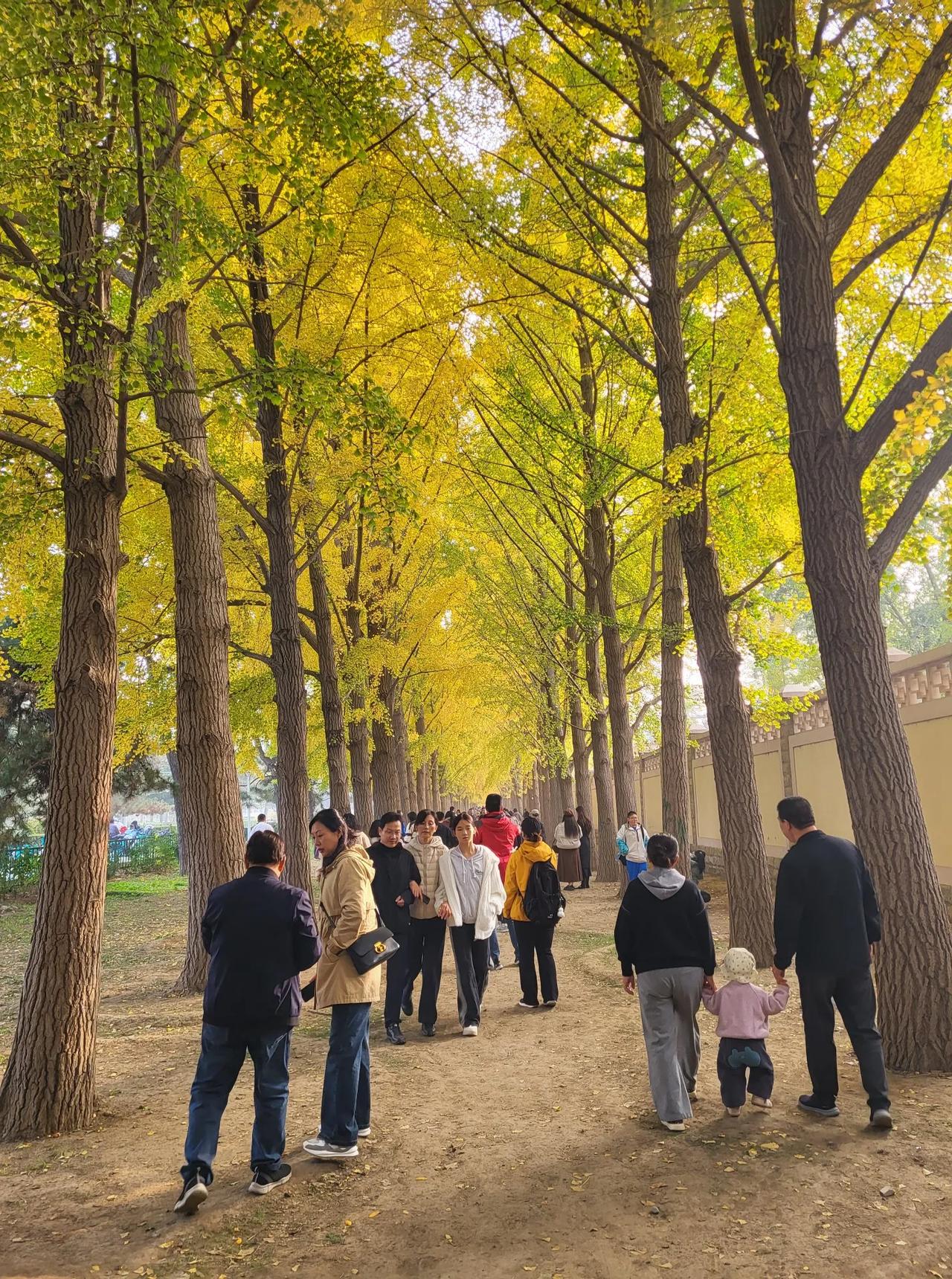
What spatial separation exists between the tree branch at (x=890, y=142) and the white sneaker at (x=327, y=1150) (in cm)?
617

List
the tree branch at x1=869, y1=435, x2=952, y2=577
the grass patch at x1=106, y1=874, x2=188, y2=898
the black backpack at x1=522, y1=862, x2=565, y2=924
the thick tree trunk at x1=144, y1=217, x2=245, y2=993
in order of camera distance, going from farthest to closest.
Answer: the grass patch at x1=106, y1=874, x2=188, y2=898 → the black backpack at x1=522, y1=862, x2=565, y2=924 → the thick tree trunk at x1=144, y1=217, x2=245, y2=993 → the tree branch at x1=869, y1=435, x2=952, y2=577

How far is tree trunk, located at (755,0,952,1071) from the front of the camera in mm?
5301

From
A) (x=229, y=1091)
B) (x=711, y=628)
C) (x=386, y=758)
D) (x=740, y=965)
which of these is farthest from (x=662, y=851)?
(x=386, y=758)

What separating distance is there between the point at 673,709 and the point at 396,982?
6446mm

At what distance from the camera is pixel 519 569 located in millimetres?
23281

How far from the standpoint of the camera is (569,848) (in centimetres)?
1850

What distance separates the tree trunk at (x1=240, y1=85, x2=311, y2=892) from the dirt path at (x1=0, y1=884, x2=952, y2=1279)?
426 centimetres

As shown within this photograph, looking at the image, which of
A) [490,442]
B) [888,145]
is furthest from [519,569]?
A: [888,145]

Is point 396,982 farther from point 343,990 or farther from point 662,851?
point 662,851

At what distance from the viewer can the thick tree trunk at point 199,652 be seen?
7867 mm

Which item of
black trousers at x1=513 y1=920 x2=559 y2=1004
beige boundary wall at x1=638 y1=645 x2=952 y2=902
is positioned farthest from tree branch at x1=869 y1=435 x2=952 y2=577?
black trousers at x1=513 y1=920 x2=559 y2=1004

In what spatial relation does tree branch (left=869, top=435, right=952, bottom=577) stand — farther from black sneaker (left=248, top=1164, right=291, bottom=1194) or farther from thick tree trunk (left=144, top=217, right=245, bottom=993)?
thick tree trunk (left=144, top=217, right=245, bottom=993)

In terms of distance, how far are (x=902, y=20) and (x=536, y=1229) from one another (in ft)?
22.6

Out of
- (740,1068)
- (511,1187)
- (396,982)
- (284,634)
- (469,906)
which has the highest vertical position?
(284,634)
